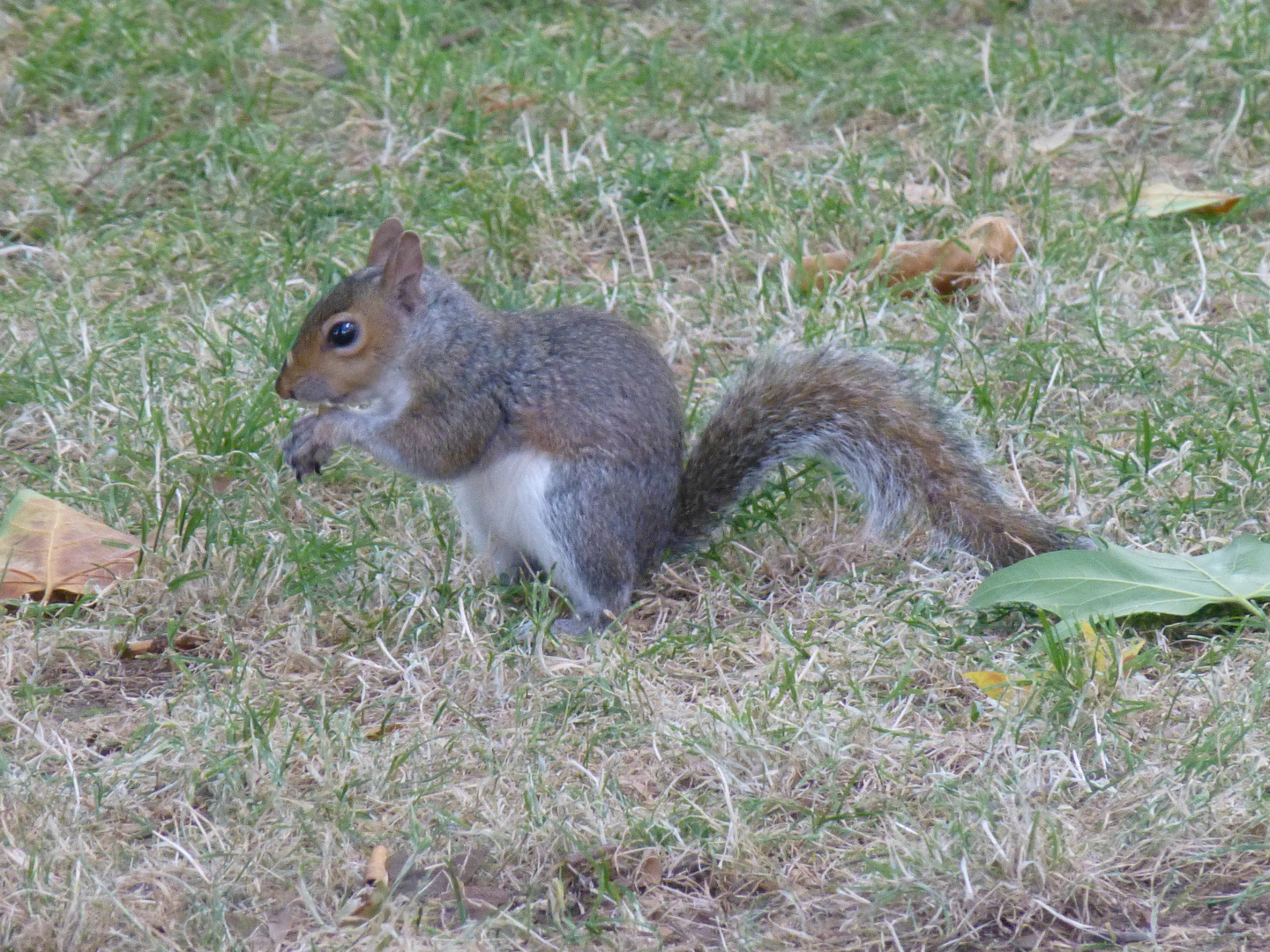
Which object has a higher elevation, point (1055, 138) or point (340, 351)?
point (340, 351)

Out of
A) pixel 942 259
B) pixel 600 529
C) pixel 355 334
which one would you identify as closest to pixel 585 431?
pixel 600 529

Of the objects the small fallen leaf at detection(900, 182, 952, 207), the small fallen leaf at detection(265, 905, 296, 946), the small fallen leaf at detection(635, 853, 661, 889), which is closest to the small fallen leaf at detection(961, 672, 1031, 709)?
the small fallen leaf at detection(635, 853, 661, 889)

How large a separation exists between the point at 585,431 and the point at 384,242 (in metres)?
0.52

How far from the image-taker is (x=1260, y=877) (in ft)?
5.73

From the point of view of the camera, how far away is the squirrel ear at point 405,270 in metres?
2.56

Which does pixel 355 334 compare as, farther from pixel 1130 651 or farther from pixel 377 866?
pixel 1130 651

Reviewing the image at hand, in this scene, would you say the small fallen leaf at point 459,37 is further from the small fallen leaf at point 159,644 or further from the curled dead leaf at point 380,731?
the curled dead leaf at point 380,731

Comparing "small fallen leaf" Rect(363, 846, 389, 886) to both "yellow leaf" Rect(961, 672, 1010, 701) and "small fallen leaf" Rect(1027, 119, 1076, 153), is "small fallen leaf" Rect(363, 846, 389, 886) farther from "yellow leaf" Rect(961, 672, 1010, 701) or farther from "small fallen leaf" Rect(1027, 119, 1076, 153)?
"small fallen leaf" Rect(1027, 119, 1076, 153)

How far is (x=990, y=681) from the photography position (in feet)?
6.92

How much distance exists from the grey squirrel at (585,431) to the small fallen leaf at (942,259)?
77 cm

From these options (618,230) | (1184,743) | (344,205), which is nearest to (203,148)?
(344,205)

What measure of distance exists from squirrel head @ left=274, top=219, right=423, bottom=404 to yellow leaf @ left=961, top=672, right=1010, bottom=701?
1.08m

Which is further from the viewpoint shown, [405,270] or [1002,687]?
[405,270]

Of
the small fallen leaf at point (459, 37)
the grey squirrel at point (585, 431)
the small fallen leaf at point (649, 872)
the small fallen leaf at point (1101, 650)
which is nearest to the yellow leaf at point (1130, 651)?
the small fallen leaf at point (1101, 650)
